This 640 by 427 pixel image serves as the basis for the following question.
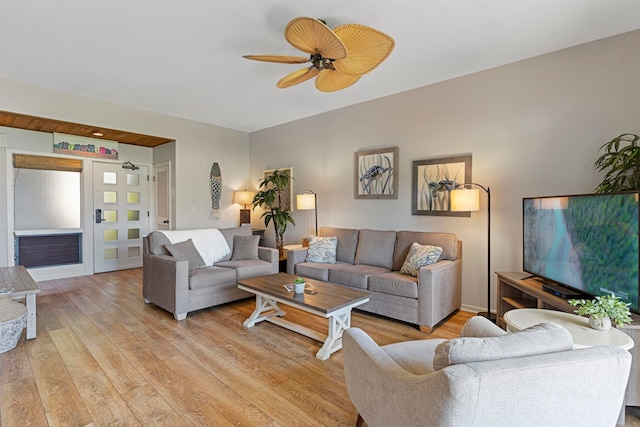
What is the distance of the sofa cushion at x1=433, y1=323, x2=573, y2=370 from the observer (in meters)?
1.02

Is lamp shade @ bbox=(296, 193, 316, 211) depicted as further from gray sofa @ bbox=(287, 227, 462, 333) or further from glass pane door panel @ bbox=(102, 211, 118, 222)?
glass pane door panel @ bbox=(102, 211, 118, 222)

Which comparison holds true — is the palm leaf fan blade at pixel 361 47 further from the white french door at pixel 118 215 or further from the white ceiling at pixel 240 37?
the white french door at pixel 118 215

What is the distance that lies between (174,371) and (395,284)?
2102 mm

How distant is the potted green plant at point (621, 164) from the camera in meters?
2.35

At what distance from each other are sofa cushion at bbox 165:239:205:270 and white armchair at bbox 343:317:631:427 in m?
3.13

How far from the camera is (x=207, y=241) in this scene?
4.12 metres

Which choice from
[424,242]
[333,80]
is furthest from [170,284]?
[424,242]

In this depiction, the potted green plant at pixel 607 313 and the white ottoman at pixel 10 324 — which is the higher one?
the potted green plant at pixel 607 313

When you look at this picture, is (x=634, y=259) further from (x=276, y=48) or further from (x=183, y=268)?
(x=183, y=268)

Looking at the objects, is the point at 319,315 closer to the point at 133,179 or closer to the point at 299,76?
the point at 299,76

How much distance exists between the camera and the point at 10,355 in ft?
8.16

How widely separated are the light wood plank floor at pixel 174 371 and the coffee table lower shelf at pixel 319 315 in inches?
2.6

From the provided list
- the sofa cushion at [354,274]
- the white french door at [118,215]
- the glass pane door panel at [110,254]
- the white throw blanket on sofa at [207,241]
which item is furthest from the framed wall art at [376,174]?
the glass pane door panel at [110,254]

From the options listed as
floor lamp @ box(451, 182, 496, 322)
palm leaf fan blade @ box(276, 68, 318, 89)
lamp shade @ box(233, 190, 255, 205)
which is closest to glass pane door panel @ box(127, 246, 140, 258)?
lamp shade @ box(233, 190, 255, 205)
